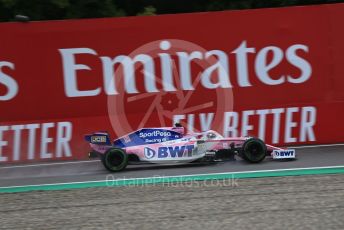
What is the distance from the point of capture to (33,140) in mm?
10570

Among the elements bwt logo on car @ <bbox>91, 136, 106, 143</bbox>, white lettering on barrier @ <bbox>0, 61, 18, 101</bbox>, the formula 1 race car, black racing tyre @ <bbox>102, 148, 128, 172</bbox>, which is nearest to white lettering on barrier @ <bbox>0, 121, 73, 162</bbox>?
white lettering on barrier @ <bbox>0, 61, 18, 101</bbox>

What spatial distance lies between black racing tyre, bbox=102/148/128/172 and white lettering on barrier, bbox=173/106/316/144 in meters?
2.05

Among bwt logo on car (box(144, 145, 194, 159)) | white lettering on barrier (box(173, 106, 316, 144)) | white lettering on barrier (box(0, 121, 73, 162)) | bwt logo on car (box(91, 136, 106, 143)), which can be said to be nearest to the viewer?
bwt logo on car (box(144, 145, 194, 159))

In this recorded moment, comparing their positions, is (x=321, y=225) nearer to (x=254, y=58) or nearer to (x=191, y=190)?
(x=191, y=190)

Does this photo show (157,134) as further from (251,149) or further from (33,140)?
(33,140)

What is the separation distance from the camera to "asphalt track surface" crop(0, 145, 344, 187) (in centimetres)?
884

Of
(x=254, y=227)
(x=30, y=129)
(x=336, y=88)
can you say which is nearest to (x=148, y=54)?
(x=30, y=129)

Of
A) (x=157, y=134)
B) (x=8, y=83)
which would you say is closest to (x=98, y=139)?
(x=157, y=134)

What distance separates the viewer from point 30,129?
10.7m

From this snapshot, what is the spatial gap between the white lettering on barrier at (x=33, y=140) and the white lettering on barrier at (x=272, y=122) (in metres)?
2.25

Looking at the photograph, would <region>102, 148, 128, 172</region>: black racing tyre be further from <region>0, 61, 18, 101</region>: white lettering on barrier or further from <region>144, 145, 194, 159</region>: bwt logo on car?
<region>0, 61, 18, 101</region>: white lettering on barrier

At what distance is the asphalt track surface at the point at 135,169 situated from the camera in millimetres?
8844

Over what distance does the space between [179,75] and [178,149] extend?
7.29 feet

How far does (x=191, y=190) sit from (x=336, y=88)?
497 centimetres
